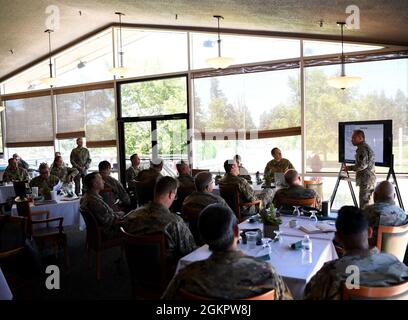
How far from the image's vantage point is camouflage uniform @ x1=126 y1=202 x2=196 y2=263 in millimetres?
2818

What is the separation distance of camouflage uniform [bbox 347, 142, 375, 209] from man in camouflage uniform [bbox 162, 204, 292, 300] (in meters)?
4.45

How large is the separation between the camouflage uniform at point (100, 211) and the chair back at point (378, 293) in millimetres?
2860

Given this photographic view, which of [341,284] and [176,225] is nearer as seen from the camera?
[341,284]

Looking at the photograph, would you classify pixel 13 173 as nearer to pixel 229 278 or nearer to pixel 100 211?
pixel 100 211

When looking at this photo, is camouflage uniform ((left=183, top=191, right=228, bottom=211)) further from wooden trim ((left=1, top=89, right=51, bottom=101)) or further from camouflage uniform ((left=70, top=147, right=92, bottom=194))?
wooden trim ((left=1, top=89, right=51, bottom=101))

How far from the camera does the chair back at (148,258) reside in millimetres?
2625

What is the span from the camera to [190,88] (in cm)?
841

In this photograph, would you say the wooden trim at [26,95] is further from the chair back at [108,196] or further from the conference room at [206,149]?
the chair back at [108,196]

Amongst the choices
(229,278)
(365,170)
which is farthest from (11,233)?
(365,170)

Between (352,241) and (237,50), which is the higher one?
(237,50)

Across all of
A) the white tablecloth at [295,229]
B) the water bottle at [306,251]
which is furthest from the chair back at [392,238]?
the water bottle at [306,251]
